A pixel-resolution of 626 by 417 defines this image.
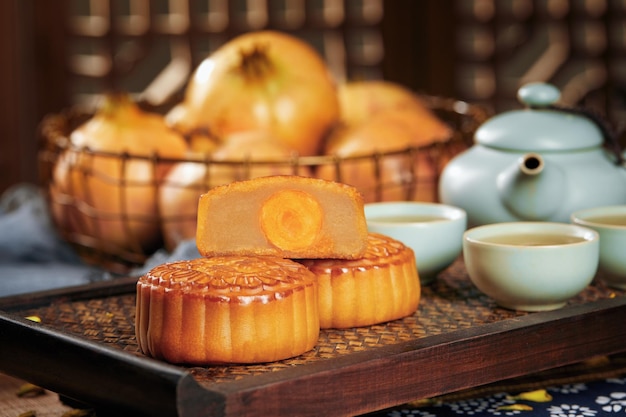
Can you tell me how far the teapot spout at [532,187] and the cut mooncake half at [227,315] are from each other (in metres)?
0.32

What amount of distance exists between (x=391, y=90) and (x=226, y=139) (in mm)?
296

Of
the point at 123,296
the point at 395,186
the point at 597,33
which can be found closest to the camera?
the point at 123,296

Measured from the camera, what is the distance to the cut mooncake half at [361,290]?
78 centimetres

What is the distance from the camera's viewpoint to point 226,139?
50.3 inches

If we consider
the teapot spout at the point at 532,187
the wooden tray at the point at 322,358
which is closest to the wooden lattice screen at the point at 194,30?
the teapot spout at the point at 532,187

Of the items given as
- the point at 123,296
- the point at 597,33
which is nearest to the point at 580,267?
the point at 123,296

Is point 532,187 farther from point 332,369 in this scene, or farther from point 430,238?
point 332,369

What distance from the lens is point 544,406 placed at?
0.83 m

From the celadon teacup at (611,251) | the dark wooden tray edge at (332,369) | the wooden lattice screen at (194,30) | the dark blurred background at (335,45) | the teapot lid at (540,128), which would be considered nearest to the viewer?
the dark wooden tray edge at (332,369)

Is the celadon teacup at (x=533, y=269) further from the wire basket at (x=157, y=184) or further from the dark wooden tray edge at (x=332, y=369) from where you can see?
the wire basket at (x=157, y=184)

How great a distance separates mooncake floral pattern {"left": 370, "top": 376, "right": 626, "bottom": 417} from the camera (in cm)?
81

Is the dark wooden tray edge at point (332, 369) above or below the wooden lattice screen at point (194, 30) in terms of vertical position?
below

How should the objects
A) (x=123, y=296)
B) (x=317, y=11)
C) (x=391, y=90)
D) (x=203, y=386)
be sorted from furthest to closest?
(x=317, y=11) < (x=391, y=90) < (x=123, y=296) < (x=203, y=386)

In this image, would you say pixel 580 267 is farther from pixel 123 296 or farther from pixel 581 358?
pixel 123 296
